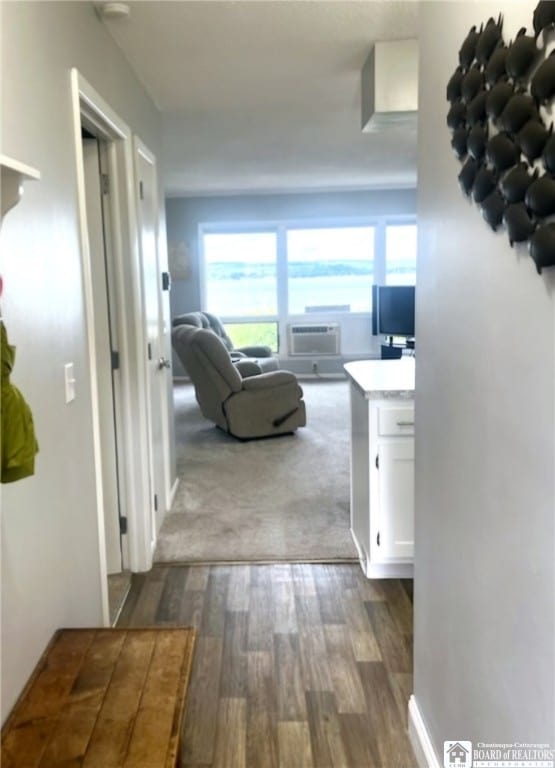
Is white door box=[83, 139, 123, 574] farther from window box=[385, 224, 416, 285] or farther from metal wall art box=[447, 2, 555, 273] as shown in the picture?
window box=[385, 224, 416, 285]

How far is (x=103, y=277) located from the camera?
2758 mm

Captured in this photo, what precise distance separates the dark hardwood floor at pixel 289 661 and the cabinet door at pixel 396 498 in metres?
0.22

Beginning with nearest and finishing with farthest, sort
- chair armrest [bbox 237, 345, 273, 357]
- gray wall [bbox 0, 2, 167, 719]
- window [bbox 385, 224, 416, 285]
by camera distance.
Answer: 1. gray wall [bbox 0, 2, 167, 719]
2. chair armrest [bbox 237, 345, 273, 357]
3. window [bbox 385, 224, 416, 285]

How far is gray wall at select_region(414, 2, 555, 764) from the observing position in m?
0.99

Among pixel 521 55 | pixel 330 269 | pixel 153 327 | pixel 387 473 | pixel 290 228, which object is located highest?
pixel 290 228

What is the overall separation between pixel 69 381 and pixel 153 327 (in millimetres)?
1485

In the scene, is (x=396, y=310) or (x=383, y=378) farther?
(x=396, y=310)

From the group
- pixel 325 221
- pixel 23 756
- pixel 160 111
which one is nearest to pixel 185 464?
pixel 160 111

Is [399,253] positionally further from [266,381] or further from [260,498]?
[260,498]

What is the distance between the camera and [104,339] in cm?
280

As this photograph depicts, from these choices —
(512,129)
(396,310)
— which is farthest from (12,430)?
(396,310)

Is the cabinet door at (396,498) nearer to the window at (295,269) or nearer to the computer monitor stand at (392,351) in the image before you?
the computer monitor stand at (392,351)

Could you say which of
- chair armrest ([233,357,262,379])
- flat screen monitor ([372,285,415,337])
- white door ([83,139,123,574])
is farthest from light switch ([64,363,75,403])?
flat screen monitor ([372,285,415,337])

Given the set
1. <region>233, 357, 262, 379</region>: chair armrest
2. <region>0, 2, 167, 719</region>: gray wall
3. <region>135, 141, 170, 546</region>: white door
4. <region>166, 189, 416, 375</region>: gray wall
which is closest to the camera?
<region>0, 2, 167, 719</region>: gray wall
